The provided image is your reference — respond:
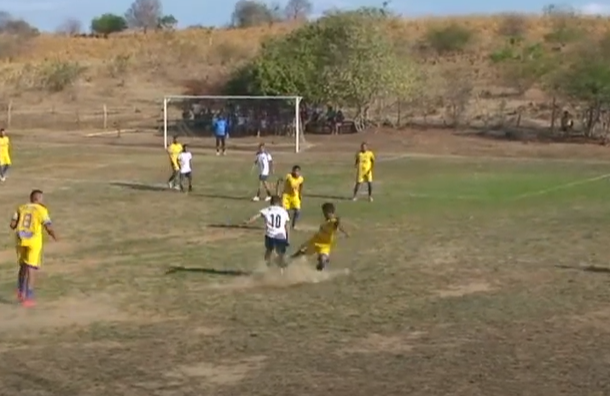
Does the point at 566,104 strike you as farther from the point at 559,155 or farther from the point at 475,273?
the point at 475,273

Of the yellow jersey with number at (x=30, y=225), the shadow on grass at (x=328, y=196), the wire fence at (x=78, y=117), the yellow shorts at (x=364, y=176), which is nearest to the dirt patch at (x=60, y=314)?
the yellow jersey with number at (x=30, y=225)

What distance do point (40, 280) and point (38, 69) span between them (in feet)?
209

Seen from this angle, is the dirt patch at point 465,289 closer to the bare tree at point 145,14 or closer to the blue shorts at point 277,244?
the blue shorts at point 277,244

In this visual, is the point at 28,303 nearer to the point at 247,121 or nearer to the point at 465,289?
the point at 465,289

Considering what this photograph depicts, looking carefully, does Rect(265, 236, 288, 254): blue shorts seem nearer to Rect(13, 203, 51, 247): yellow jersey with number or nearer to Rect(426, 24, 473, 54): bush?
Rect(13, 203, 51, 247): yellow jersey with number

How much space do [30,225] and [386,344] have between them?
5.60m

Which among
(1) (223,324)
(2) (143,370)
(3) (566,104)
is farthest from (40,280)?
(3) (566,104)

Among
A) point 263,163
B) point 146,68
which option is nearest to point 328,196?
point 263,163

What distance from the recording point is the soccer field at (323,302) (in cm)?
1252

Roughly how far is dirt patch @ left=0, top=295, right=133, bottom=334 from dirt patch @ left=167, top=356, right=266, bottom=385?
3.00m

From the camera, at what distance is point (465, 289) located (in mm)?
17781

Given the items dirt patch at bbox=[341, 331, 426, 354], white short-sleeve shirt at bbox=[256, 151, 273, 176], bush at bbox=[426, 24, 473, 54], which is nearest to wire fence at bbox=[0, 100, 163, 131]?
bush at bbox=[426, 24, 473, 54]

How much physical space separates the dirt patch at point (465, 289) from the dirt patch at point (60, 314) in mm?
4690

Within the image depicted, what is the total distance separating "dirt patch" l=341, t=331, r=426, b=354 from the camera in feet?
45.0
